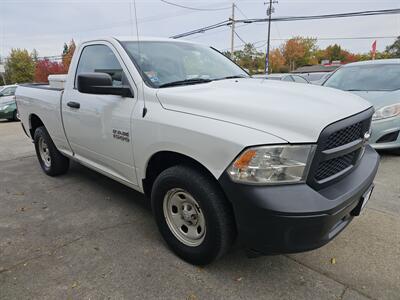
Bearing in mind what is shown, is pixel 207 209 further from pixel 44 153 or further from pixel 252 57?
pixel 252 57

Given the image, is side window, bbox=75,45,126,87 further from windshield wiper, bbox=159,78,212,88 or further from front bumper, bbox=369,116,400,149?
front bumper, bbox=369,116,400,149

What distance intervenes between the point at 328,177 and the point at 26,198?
3.63m

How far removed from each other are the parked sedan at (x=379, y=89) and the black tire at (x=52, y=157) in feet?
15.9

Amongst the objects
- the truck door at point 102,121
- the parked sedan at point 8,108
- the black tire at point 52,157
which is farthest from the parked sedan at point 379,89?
the parked sedan at point 8,108

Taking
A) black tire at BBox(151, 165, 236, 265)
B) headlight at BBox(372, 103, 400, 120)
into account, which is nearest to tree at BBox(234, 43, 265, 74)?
headlight at BBox(372, 103, 400, 120)

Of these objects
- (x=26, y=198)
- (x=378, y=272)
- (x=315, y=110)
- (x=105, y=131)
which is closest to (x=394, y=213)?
(x=378, y=272)

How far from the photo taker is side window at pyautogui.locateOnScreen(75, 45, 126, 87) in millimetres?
2985

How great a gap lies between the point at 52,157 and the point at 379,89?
547 cm

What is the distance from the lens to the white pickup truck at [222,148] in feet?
6.07

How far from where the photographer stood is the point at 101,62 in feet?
10.8

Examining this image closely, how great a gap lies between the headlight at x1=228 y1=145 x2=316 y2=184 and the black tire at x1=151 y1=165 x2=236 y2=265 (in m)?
0.31

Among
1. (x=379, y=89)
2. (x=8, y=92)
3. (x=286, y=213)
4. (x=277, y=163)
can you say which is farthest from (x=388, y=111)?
(x=8, y=92)

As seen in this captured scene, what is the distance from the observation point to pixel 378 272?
2.37 m

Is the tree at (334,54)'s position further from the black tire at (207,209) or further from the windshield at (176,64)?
the black tire at (207,209)
